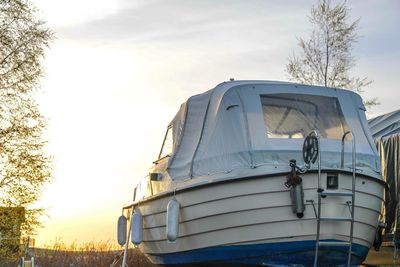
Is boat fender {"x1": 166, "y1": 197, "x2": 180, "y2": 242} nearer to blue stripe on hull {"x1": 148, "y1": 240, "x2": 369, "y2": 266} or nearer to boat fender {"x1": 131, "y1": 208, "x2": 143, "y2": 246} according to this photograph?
blue stripe on hull {"x1": 148, "y1": 240, "x2": 369, "y2": 266}

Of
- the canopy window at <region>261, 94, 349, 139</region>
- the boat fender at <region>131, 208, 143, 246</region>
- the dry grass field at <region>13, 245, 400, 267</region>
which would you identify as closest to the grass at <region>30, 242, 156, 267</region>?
the dry grass field at <region>13, 245, 400, 267</region>

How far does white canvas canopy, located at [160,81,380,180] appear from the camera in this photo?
10.2 metres

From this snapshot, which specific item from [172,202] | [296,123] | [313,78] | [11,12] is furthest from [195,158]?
[313,78]

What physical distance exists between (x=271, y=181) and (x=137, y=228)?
358 cm

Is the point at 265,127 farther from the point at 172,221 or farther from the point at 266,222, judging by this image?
the point at 172,221

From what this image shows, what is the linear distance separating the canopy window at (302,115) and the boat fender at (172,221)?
187 centimetres

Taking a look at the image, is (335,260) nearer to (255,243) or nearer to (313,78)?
(255,243)

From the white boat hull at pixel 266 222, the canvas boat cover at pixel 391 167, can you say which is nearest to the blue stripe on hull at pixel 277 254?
the white boat hull at pixel 266 222

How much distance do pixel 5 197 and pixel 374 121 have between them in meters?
9.09

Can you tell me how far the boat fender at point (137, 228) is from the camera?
12.4 m

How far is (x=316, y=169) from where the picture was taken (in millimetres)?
9719

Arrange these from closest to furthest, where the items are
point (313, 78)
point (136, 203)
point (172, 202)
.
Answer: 1. point (172, 202)
2. point (136, 203)
3. point (313, 78)

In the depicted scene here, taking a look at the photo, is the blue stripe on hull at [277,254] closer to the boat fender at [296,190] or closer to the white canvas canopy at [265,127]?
the boat fender at [296,190]

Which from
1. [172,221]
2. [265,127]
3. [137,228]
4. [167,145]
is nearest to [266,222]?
[265,127]
